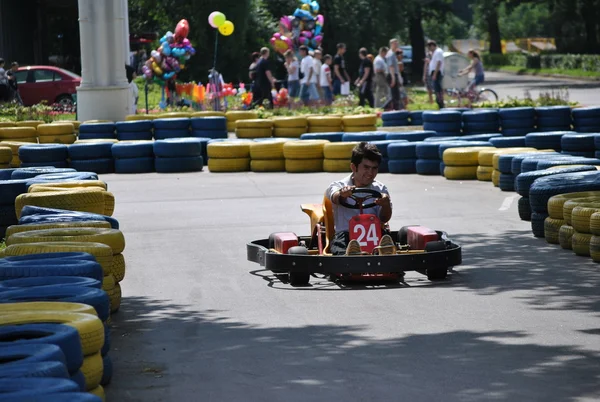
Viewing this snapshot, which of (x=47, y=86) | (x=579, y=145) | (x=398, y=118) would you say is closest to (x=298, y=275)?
(x=579, y=145)

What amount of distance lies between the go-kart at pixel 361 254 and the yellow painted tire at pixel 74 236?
1.37 m

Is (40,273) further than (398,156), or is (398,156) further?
(398,156)

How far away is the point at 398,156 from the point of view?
17766 mm

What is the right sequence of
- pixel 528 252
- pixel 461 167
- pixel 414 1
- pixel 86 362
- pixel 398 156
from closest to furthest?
pixel 86 362
pixel 528 252
pixel 461 167
pixel 398 156
pixel 414 1

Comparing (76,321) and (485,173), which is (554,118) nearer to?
(485,173)

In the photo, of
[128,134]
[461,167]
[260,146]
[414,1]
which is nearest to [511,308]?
[461,167]

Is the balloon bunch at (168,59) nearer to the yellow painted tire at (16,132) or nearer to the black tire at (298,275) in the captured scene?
the yellow painted tire at (16,132)

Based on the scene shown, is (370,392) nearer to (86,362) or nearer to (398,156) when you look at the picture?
(86,362)

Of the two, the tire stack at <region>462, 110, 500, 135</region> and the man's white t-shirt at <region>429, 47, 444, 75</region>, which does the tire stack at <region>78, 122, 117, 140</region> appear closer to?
the tire stack at <region>462, 110, 500, 135</region>

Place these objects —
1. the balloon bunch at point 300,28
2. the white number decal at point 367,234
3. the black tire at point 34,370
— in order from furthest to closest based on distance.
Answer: the balloon bunch at point 300,28 → the white number decal at point 367,234 → the black tire at point 34,370

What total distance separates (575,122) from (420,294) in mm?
11942

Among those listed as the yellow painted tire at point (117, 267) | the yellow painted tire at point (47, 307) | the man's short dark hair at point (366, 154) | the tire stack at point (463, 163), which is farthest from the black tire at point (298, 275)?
the tire stack at point (463, 163)

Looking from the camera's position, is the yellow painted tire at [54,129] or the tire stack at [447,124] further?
the yellow painted tire at [54,129]

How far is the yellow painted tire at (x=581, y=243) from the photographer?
9812mm
